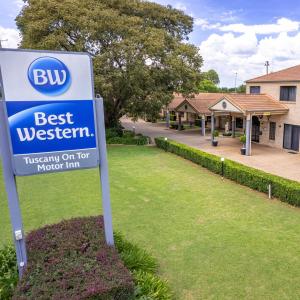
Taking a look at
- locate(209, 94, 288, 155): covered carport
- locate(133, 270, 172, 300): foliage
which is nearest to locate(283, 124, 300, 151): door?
locate(209, 94, 288, 155): covered carport

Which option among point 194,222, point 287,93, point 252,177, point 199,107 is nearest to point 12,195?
point 194,222

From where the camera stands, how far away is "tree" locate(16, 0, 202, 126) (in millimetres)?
23562

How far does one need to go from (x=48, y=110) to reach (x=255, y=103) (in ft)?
63.5

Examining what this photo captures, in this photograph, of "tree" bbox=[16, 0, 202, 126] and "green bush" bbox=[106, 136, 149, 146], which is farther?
"green bush" bbox=[106, 136, 149, 146]

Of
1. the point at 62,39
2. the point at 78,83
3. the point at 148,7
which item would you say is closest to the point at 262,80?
the point at 148,7

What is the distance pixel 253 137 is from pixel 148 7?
48.0 feet

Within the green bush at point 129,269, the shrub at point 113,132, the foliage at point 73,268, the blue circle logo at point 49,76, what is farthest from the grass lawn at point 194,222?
the shrub at point 113,132

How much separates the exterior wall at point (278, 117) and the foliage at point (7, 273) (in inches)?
795

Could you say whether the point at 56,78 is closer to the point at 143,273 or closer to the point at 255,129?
the point at 143,273

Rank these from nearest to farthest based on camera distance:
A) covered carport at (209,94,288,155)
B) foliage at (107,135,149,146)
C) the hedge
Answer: the hedge < covered carport at (209,94,288,155) < foliage at (107,135,149,146)

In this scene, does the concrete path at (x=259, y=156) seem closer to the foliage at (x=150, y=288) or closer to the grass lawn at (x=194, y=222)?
the grass lawn at (x=194, y=222)

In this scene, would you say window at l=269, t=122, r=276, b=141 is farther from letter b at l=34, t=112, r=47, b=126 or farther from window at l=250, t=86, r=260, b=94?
letter b at l=34, t=112, r=47, b=126

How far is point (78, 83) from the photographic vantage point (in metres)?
6.05

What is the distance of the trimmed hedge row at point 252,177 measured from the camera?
1241cm
